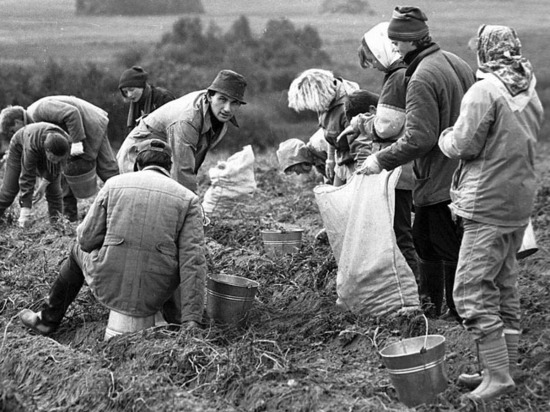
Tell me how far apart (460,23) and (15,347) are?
37.0 feet

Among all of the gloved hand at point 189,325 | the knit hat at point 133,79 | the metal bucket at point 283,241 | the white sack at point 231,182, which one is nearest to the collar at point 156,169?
the gloved hand at point 189,325

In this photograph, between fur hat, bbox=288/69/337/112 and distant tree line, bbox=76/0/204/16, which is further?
distant tree line, bbox=76/0/204/16

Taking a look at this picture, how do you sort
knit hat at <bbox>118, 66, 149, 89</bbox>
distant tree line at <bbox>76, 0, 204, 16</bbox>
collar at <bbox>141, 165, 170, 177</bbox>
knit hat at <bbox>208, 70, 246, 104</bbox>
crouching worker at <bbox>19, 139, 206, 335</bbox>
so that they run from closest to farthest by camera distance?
crouching worker at <bbox>19, 139, 206, 335</bbox> → collar at <bbox>141, 165, 170, 177</bbox> → knit hat at <bbox>208, 70, 246, 104</bbox> → knit hat at <bbox>118, 66, 149, 89</bbox> → distant tree line at <bbox>76, 0, 204, 16</bbox>

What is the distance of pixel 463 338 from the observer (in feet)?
15.6

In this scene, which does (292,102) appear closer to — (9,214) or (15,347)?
(15,347)

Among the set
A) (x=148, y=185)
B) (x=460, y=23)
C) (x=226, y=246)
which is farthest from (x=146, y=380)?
(x=460, y=23)

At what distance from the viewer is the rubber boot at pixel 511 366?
418 centimetres

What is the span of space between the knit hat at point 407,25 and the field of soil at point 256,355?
1441 mm

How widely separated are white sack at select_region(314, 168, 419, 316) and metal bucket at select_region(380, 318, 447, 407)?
104cm

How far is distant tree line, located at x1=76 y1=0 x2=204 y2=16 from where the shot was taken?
1511 cm

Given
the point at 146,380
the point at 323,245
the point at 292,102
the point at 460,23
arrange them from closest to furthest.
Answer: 1. the point at 146,380
2. the point at 292,102
3. the point at 323,245
4. the point at 460,23

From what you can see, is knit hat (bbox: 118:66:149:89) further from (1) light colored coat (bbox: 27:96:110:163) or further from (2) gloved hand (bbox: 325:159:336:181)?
(2) gloved hand (bbox: 325:159:336:181)

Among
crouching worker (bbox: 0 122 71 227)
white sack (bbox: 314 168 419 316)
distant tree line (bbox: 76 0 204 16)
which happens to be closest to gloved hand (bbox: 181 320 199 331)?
white sack (bbox: 314 168 419 316)

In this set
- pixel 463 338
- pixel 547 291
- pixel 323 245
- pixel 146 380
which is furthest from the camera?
pixel 323 245
